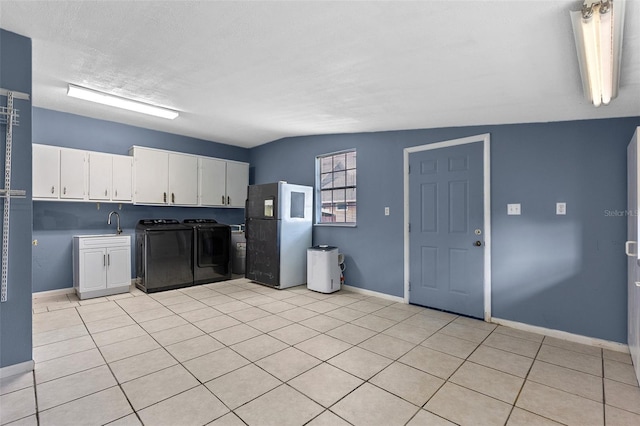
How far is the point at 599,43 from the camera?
5.51 feet

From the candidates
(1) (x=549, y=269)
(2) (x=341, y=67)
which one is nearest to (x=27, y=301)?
(2) (x=341, y=67)

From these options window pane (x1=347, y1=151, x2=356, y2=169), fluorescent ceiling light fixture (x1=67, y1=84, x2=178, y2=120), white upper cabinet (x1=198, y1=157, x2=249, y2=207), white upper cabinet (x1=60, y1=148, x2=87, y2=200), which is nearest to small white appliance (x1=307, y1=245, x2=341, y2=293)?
window pane (x1=347, y1=151, x2=356, y2=169)

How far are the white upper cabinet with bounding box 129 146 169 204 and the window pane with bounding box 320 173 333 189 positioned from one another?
2773mm

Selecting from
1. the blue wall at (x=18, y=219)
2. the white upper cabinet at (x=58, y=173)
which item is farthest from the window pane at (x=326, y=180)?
the blue wall at (x=18, y=219)

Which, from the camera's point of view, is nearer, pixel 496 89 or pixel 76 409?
pixel 76 409

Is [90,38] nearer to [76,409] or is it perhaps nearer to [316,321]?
[76,409]

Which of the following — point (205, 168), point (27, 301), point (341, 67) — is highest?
point (341, 67)

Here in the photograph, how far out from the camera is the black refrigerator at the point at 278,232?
4.85 meters

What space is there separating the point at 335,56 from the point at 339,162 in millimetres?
2857

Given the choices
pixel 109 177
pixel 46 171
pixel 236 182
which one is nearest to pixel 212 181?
pixel 236 182

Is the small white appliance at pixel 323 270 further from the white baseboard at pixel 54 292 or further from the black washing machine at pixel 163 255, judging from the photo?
the white baseboard at pixel 54 292

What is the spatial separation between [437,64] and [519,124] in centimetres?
170

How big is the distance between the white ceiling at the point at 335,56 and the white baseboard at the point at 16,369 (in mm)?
2582

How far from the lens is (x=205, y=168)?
574cm
